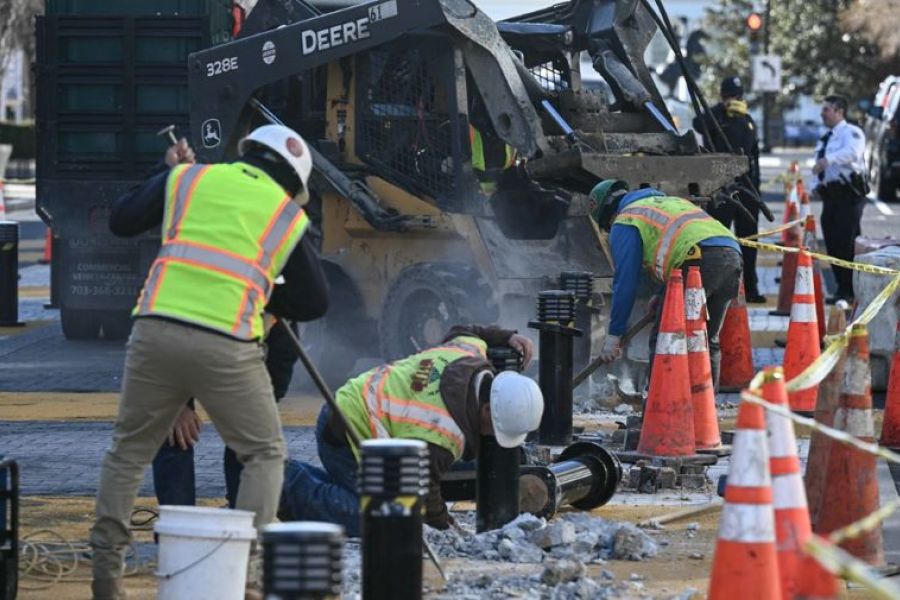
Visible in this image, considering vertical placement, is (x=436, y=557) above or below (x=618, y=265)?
below

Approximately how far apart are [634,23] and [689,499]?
5461mm

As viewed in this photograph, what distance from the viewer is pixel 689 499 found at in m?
9.05

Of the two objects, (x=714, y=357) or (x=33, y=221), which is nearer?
(x=714, y=357)

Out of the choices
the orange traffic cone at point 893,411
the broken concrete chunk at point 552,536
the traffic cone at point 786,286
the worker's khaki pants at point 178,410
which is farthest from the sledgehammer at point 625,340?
the traffic cone at point 786,286

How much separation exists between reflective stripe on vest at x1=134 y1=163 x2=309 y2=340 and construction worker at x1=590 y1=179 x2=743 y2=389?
4002 millimetres

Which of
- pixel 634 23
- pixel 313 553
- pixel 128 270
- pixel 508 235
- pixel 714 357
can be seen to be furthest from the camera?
pixel 128 270

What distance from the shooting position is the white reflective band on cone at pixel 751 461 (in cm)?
577

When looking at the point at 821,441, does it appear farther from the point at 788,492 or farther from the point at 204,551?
the point at 204,551

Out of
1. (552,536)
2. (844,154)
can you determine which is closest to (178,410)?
(552,536)

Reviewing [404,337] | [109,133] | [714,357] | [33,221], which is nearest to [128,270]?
[109,133]

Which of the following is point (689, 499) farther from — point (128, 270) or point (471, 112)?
point (128, 270)

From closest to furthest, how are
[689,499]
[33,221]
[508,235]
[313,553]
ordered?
[313,553] < [689,499] < [508,235] < [33,221]

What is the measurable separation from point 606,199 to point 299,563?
6205 mm

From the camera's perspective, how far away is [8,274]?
16.6 meters
